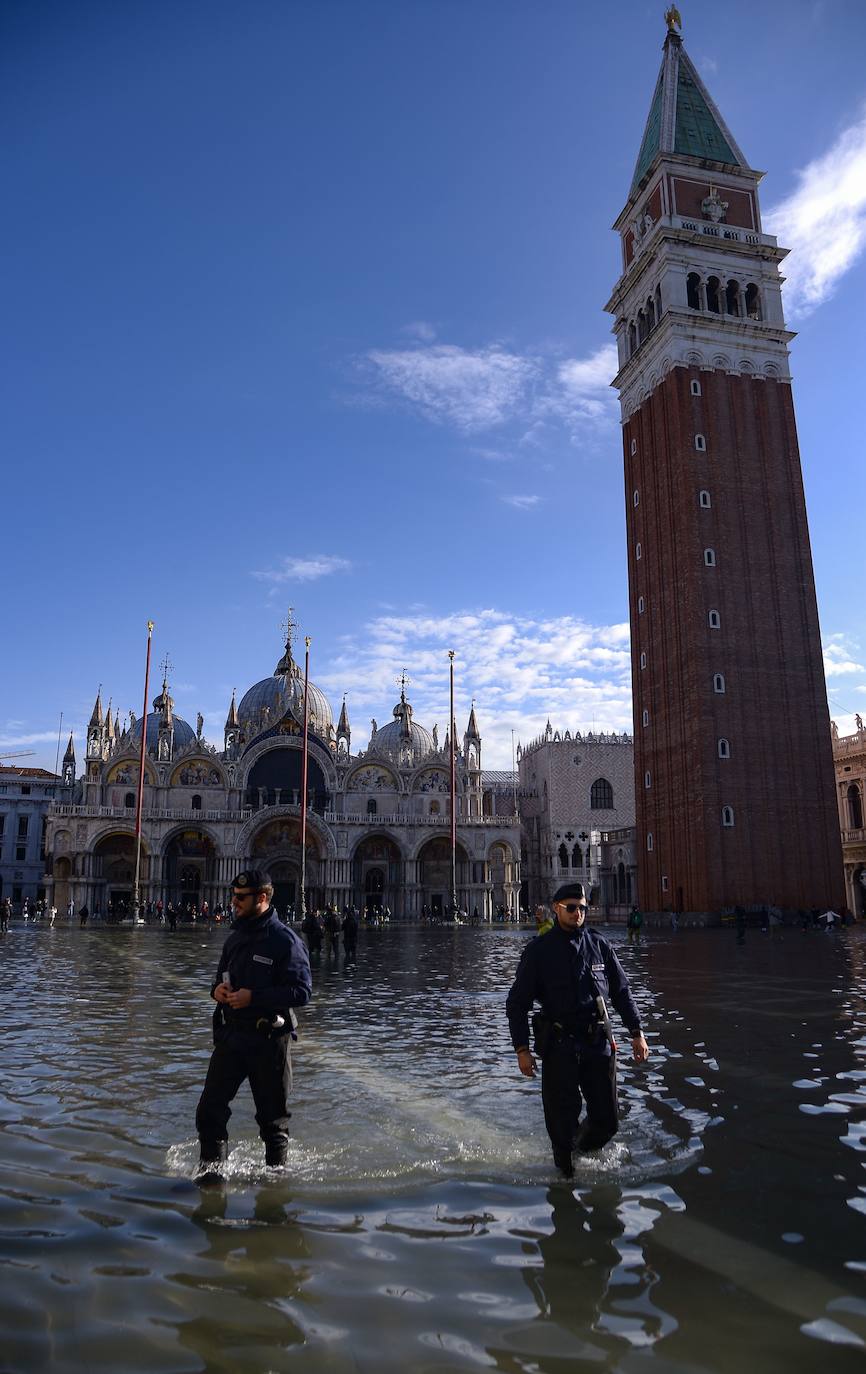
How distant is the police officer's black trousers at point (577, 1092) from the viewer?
5.04 m

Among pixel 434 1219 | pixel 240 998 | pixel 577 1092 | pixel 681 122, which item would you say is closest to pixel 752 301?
pixel 681 122

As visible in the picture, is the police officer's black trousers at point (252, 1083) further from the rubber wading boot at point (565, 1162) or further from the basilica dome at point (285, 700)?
the basilica dome at point (285, 700)

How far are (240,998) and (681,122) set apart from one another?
5615 centimetres

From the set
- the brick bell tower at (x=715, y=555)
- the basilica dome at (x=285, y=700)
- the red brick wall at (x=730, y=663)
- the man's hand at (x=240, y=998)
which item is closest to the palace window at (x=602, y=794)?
the basilica dome at (x=285, y=700)

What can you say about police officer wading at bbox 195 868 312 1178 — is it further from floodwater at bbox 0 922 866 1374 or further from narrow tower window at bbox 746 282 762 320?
narrow tower window at bbox 746 282 762 320

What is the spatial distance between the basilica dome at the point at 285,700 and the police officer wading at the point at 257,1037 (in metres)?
55.7

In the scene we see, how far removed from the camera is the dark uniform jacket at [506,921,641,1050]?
17.3ft

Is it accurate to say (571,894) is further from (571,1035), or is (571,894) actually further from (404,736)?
(404,736)

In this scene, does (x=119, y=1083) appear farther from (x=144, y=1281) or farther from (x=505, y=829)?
(x=505, y=829)

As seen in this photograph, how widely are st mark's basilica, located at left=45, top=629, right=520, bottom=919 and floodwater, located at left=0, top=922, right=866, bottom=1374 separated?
159 feet

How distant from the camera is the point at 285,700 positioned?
61781 millimetres

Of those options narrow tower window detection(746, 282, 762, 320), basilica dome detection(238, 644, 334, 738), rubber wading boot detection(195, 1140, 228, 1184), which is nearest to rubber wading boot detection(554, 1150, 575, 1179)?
rubber wading boot detection(195, 1140, 228, 1184)

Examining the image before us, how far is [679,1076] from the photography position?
7.55 meters

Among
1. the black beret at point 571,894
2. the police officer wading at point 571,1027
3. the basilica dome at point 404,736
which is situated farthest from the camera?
the basilica dome at point 404,736
